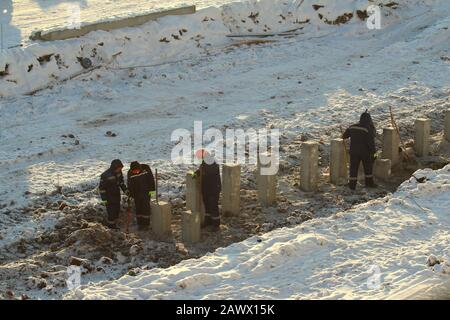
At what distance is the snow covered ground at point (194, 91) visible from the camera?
16.5 metres

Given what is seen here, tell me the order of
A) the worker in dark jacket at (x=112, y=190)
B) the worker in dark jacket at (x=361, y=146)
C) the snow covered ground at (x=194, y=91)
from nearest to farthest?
the worker in dark jacket at (x=112, y=190) < the snow covered ground at (x=194, y=91) < the worker in dark jacket at (x=361, y=146)

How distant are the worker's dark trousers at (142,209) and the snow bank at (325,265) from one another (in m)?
1.86

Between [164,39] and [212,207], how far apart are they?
8.74m

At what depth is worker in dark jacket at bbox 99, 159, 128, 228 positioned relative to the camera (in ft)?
49.0

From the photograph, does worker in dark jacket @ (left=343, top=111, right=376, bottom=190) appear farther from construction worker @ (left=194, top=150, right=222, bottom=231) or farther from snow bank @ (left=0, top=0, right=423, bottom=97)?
snow bank @ (left=0, top=0, right=423, bottom=97)

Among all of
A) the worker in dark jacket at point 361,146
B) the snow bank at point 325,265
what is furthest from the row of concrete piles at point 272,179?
the snow bank at point 325,265

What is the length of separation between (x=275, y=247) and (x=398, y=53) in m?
11.7

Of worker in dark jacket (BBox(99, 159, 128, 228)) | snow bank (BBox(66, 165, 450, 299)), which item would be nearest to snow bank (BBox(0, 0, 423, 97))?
worker in dark jacket (BBox(99, 159, 128, 228))

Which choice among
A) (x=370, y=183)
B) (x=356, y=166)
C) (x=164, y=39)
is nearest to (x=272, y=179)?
(x=356, y=166)

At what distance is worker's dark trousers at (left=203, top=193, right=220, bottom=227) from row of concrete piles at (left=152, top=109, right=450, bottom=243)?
0.60 ft

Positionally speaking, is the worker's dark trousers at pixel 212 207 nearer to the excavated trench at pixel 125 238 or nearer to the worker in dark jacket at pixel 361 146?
the excavated trench at pixel 125 238

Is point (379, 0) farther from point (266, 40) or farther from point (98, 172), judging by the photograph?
point (98, 172)

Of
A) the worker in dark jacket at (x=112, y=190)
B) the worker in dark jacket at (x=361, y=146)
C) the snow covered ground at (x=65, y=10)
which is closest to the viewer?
the worker in dark jacket at (x=112, y=190)
